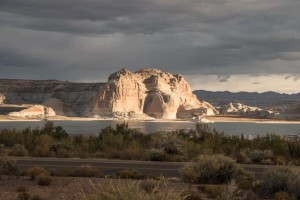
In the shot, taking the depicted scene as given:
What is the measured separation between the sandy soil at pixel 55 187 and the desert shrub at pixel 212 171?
86 centimetres

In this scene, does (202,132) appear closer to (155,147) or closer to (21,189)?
(155,147)

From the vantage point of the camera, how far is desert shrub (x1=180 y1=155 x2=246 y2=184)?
16031 mm

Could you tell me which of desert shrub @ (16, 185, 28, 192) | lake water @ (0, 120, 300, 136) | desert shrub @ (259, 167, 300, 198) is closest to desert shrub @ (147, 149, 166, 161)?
desert shrub @ (259, 167, 300, 198)

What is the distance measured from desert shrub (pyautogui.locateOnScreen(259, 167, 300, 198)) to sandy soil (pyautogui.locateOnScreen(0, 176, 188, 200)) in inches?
85.4

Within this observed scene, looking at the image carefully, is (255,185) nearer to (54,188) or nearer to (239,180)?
(239,180)

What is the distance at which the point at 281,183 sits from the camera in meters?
13.5

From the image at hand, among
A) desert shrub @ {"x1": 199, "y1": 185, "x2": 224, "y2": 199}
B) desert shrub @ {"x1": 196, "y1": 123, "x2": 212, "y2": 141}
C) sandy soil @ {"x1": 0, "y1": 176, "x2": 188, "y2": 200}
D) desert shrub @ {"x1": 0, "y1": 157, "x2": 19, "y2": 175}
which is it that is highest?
desert shrub @ {"x1": 196, "y1": 123, "x2": 212, "y2": 141}

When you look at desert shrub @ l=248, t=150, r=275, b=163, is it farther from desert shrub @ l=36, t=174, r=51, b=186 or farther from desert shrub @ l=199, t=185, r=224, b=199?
desert shrub @ l=36, t=174, r=51, b=186

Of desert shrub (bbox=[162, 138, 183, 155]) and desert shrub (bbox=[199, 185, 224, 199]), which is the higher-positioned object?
desert shrub (bbox=[162, 138, 183, 155])

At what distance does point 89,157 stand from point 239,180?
1207cm

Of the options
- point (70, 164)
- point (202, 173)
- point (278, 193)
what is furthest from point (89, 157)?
point (278, 193)

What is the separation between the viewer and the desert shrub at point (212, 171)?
52.6ft

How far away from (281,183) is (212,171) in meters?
3.11

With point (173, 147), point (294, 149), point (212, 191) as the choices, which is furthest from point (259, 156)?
point (212, 191)
